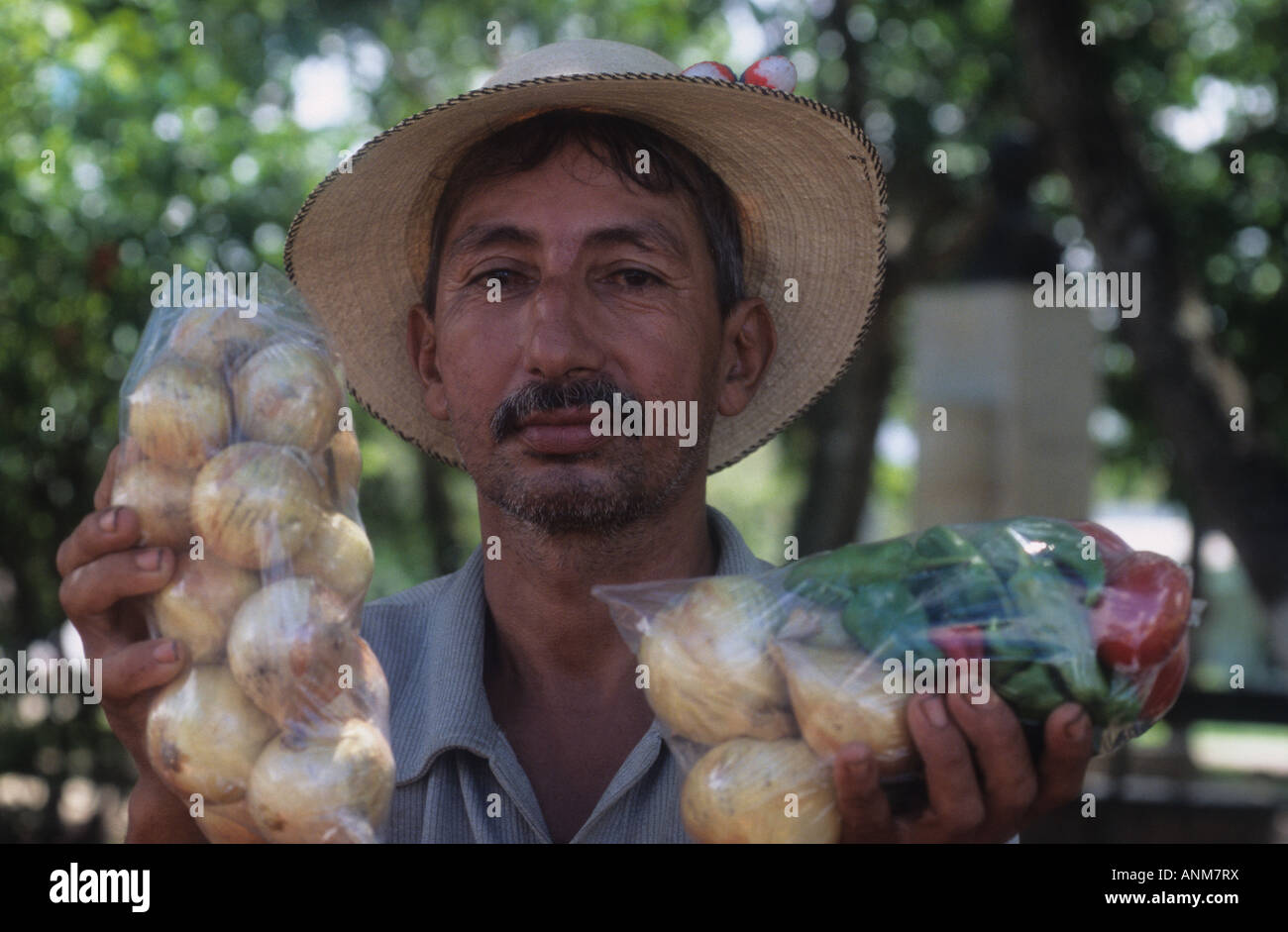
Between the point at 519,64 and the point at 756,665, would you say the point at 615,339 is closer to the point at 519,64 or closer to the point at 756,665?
the point at 519,64

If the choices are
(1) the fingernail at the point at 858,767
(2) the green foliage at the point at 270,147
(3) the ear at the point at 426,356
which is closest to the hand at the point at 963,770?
(1) the fingernail at the point at 858,767

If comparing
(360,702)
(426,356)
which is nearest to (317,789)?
A: (360,702)

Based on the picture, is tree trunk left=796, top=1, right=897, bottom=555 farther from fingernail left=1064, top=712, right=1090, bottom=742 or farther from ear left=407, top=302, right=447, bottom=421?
fingernail left=1064, top=712, right=1090, bottom=742

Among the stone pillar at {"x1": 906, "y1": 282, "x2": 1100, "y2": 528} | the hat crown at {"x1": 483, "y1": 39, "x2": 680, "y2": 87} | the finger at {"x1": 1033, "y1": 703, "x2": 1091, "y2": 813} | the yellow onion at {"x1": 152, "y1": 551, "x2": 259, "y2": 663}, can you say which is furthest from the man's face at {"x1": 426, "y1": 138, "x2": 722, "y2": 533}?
the stone pillar at {"x1": 906, "y1": 282, "x2": 1100, "y2": 528}

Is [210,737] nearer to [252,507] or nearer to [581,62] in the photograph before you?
[252,507]

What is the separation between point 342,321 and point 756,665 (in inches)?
61.9

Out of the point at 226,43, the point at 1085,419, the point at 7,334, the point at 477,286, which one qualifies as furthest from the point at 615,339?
the point at 226,43

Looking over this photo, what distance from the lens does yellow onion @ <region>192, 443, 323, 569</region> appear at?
1.72m

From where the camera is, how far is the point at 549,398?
2193mm

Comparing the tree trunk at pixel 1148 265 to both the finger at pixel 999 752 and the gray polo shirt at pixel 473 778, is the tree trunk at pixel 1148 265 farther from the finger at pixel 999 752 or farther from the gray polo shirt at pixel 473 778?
the finger at pixel 999 752

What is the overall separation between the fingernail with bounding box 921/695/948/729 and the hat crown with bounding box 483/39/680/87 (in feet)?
4.16

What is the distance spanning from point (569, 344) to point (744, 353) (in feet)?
2.03

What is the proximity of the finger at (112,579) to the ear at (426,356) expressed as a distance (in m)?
0.87

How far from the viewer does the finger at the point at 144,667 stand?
1.72 meters
